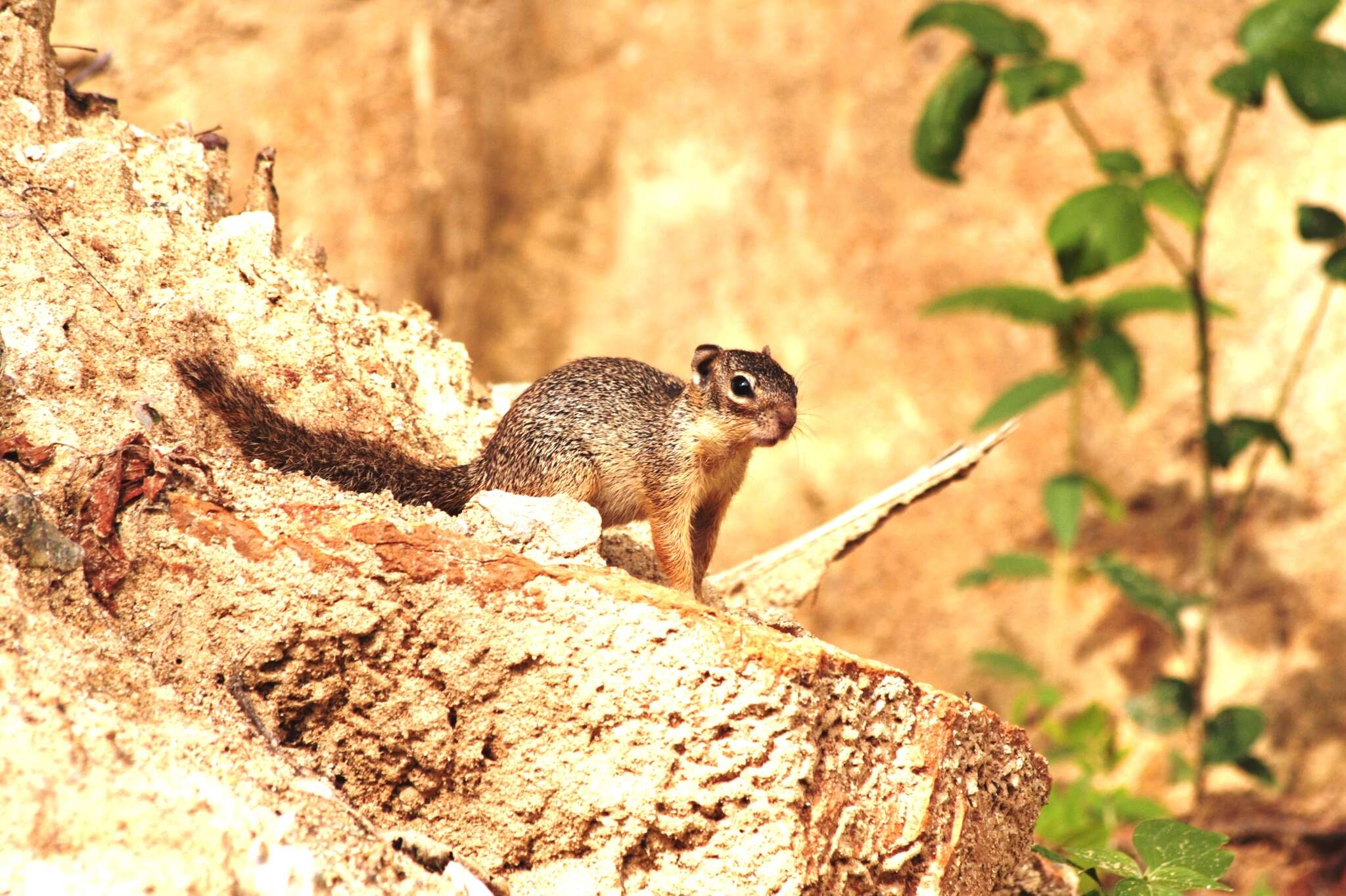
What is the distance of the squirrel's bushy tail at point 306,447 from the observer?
249 cm

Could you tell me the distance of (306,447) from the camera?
255 centimetres

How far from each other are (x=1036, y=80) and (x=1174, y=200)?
23.7 inches

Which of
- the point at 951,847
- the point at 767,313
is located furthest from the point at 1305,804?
the point at 951,847

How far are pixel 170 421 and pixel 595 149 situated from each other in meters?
5.17

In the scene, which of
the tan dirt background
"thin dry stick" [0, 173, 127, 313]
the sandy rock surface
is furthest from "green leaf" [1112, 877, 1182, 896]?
the tan dirt background

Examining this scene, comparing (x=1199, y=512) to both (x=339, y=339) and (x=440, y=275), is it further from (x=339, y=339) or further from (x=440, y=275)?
(x=339, y=339)

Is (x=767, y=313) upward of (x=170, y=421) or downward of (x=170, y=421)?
upward

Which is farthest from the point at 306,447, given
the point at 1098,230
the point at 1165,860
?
the point at 1098,230

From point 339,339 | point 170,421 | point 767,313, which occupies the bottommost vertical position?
point 170,421

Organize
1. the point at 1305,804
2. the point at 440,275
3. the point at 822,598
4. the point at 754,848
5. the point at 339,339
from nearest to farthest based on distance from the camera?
the point at 754,848
the point at 339,339
the point at 1305,804
the point at 822,598
the point at 440,275

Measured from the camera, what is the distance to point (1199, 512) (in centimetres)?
620

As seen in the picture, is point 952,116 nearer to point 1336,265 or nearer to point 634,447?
point 1336,265

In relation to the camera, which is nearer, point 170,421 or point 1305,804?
point 170,421

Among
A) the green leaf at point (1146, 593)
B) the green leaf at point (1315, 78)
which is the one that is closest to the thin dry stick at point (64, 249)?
the green leaf at point (1146, 593)
